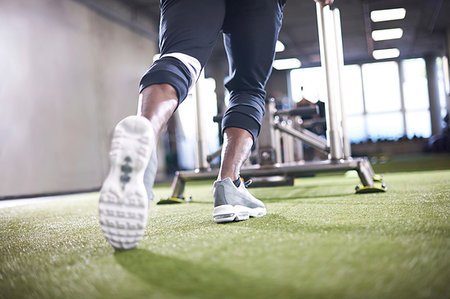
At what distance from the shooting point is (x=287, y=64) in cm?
1169

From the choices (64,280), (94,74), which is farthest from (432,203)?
(94,74)

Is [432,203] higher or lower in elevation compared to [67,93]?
lower

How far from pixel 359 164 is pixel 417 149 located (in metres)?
11.4

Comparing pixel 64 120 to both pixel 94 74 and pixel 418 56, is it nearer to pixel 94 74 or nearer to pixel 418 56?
pixel 94 74

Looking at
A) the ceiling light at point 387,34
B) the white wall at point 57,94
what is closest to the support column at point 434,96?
the ceiling light at point 387,34

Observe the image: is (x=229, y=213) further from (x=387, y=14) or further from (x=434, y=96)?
(x=434, y=96)

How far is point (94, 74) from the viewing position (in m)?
5.57

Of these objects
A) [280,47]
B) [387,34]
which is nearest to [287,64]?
[280,47]

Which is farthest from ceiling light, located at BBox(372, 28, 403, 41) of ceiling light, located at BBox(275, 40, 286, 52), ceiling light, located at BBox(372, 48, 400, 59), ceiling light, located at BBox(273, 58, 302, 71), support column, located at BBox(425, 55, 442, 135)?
A: support column, located at BBox(425, 55, 442, 135)

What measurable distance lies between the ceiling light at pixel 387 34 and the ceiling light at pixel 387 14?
0.85m

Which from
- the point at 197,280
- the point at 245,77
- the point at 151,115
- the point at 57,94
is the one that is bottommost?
the point at 197,280

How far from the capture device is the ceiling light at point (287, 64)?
11.2 meters

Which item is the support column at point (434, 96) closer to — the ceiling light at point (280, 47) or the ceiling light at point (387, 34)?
the ceiling light at point (387, 34)

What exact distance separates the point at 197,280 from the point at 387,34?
10.2 metres
